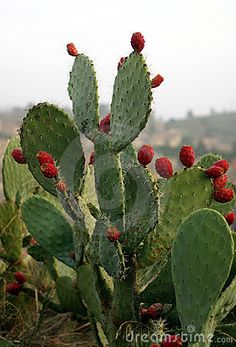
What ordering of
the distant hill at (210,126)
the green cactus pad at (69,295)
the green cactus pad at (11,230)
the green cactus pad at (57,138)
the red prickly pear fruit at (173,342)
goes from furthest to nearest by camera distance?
the distant hill at (210,126) < the green cactus pad at (11,230) < the green cactus pad at (69,295) < the green cactus pad at (57,138) < the red prickly pear fruit at (173,342)

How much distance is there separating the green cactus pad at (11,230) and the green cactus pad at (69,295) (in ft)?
1.26

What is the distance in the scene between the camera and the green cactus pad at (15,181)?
2.63 m

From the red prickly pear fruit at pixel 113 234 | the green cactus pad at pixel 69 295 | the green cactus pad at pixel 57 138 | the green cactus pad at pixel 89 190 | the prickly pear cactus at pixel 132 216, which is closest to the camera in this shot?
the prickly pear cactus at pixel 132 216

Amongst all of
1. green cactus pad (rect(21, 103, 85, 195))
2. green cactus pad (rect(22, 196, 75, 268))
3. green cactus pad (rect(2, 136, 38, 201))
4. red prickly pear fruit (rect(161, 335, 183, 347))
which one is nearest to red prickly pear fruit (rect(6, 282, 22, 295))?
green cactus pad (rect(22, 196, 75, 268))

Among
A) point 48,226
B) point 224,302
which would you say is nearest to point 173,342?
point 224,302

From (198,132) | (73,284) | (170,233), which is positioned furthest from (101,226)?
(198,132)

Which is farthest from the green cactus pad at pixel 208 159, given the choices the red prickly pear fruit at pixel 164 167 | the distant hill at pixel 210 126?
the distant hill at pixel 210 126

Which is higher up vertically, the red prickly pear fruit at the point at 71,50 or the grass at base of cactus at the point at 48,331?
the red prickly pear fruit at the point at 71,50

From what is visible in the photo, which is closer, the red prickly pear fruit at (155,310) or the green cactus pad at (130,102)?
the green cactus pad at (130,102)

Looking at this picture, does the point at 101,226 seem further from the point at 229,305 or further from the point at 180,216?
the point at 229,305

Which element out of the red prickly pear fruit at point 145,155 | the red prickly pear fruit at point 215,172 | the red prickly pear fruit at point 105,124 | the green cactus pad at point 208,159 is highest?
the red prickly pear fruit at point 105,124

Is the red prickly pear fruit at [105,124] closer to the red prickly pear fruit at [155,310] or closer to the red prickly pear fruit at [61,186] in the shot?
the red prickly pear fruit at [61,186]

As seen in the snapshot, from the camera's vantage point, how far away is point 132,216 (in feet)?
5.50

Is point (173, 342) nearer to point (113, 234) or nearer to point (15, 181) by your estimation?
point (113, 234)
